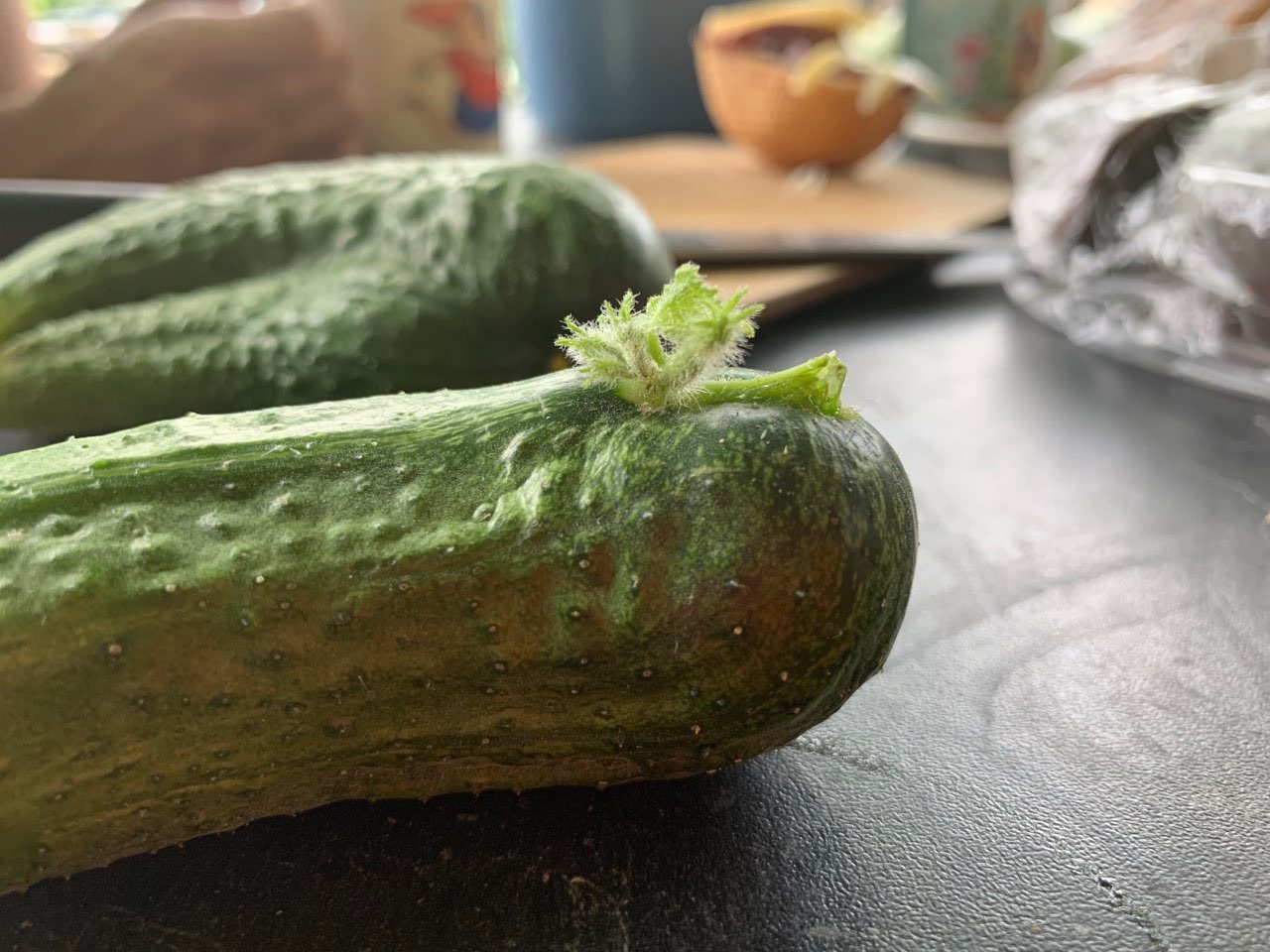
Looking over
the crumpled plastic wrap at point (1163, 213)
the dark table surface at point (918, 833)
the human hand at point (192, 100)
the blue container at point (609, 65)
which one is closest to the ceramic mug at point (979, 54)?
the crumpled plastic wrap at point (1163, 213)

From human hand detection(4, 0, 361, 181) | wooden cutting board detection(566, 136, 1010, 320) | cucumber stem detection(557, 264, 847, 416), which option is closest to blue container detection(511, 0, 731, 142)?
wooden cutting board detection(566, 136, 1010, 320)

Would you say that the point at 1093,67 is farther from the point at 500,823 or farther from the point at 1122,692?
the point at 500,823

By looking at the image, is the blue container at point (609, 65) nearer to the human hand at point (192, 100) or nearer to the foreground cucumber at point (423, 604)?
the human hand at point (192, 100)

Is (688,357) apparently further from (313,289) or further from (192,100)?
(192,100)

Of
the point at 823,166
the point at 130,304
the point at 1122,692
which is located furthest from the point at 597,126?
the point at 1122,692

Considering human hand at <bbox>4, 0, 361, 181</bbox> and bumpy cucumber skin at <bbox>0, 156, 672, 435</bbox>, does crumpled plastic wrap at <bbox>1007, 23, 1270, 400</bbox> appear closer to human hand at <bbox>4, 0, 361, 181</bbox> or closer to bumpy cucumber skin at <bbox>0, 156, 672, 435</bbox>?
bumpy cucumber skin at <bbox>0, 156, 672, 435</bbox>

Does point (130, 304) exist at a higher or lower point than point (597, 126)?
higher

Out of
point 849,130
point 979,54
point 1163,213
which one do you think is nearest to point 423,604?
point 1163,213
